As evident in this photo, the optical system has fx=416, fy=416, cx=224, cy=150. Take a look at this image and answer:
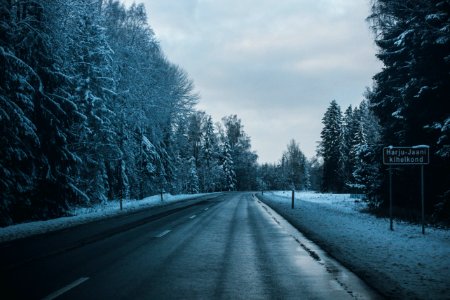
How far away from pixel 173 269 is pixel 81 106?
21.1m

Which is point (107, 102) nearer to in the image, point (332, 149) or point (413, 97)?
point (413, 97)

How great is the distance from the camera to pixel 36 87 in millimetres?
19047

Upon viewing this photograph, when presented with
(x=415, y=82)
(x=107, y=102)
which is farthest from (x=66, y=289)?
(x=107, y=102)

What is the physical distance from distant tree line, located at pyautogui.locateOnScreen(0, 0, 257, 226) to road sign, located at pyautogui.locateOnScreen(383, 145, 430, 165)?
13171 millimetres

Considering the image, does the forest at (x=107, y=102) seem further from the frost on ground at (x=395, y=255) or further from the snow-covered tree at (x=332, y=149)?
the snow-covered tree at (x=332, y=149)

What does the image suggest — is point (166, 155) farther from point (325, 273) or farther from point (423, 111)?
point (325, 273)

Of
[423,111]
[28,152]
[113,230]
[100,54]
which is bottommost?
[113,230]

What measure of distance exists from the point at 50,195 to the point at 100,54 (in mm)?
12773

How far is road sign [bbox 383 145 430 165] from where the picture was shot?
13016mm

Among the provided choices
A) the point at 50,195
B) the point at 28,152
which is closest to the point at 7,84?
the point at 28,152

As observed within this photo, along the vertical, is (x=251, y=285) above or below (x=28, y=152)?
below

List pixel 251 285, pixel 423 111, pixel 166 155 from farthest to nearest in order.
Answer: pixel 166 155
pixel 423 111
pixel 251 285

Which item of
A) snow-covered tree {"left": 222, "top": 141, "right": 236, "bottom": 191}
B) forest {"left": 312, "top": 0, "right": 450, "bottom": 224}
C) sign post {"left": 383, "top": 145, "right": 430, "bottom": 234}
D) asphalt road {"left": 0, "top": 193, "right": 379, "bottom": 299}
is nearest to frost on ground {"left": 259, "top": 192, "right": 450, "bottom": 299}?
asphalt road {"left": 0, "top": 193, "right": 379, "bottom": 299}

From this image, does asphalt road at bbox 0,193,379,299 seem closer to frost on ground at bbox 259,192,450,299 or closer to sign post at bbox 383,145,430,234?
frost on ground at bbox 259,192,450,299
